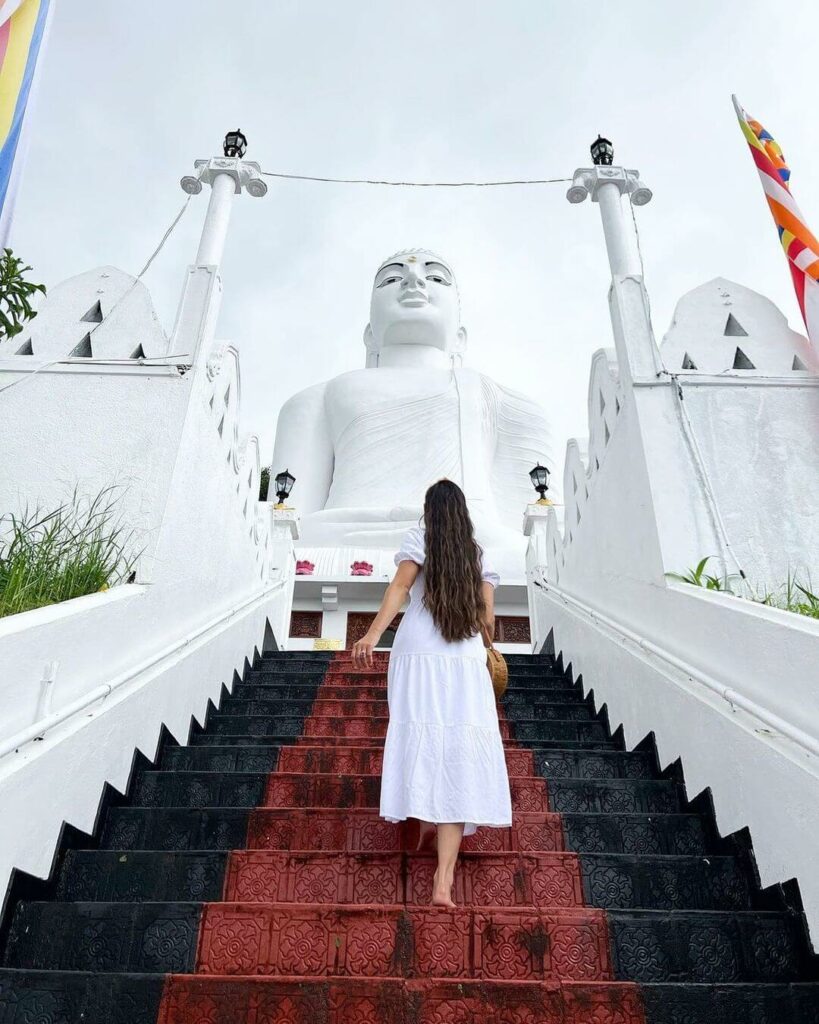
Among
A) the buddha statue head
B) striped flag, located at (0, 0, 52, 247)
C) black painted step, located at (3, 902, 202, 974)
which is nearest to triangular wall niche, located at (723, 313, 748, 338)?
striped flag, located at (0, 0, 52, 247)

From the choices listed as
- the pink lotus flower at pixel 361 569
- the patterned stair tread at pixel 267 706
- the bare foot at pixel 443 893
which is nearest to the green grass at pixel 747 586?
the bare foot at pixel 443 893

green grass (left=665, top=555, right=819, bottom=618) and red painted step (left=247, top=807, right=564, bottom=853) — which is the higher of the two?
green grass (left=665, top=555, right=819, bottom=618)

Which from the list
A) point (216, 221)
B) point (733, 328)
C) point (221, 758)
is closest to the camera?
point (221, 758)

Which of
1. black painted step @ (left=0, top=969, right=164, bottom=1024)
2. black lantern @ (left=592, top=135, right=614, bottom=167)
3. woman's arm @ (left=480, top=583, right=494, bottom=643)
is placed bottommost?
black painted step @ (left=0, top=969, right=164, bottom=1024)

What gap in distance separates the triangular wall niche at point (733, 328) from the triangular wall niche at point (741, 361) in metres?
0.12

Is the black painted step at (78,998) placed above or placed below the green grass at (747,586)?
below

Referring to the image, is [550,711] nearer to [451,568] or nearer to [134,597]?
[451,568]

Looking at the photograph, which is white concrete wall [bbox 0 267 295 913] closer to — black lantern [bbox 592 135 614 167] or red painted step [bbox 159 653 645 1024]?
red painted step [bbox 159 653 645 1024]

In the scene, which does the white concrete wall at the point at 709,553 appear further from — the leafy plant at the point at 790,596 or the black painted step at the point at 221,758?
the black painted step at the point at 221,758

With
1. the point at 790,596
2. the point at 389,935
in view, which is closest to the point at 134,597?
the point at 389,935

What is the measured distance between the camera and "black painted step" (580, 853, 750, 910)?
7.14 feet

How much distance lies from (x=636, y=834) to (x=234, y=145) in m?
5.53

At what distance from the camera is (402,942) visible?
190 centimetres

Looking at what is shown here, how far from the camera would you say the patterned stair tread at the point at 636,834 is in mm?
2447
